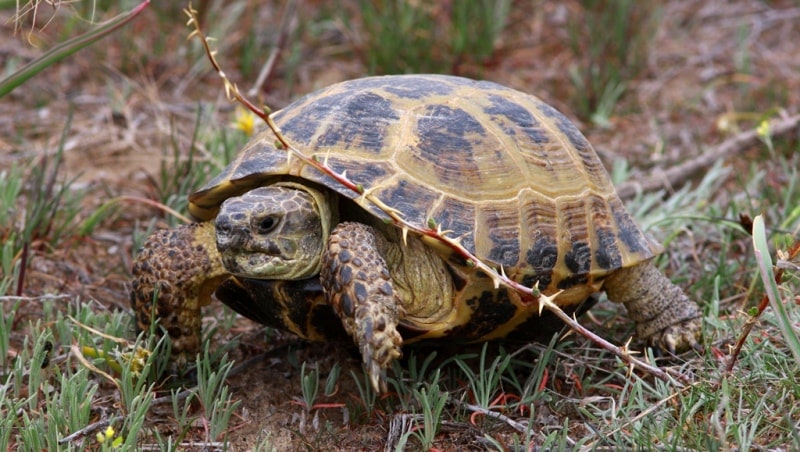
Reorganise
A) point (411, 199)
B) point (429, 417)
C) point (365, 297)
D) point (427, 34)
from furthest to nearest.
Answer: point (427, 34) < point (411, 199) < point (429, 417) < point (365, 297)

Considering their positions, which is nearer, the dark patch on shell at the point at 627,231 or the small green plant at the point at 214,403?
the small green plant at the point at 214,403

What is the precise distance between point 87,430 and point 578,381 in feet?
5.40

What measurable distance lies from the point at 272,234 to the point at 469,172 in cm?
70

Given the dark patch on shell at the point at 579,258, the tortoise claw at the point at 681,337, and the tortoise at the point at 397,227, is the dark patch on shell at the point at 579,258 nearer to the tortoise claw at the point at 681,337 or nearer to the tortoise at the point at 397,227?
the tortoise at the point at 397,227

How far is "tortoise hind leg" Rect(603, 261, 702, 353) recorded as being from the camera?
3.27 meters

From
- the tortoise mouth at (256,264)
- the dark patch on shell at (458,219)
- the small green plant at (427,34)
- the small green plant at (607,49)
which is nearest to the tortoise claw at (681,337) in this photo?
the dark patch on shell at (458,219)

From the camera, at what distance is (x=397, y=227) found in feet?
9.09

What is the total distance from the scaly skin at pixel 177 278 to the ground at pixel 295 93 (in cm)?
39

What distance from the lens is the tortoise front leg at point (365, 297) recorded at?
2424 millimetres

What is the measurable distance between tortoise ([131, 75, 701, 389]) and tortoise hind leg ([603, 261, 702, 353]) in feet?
0.21

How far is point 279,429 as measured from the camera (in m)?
2.85

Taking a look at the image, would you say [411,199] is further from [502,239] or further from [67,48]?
[67,48]

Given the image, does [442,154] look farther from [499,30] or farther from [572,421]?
[499,30]

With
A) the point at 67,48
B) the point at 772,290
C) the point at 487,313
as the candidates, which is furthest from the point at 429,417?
the point at 67,48
